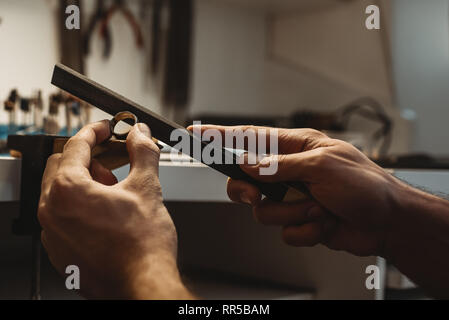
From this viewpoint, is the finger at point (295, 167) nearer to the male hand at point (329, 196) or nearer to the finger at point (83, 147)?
the male hand at point (329, 196)

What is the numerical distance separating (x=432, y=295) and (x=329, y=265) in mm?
230

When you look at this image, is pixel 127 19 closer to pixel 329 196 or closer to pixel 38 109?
pixel 38 109

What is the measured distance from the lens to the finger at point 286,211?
0.57 m

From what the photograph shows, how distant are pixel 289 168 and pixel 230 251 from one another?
1.53 ft

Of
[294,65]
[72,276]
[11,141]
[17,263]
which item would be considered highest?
[294,65]

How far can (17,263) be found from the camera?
3.13 feet

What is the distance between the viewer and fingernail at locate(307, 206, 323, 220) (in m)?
0.57

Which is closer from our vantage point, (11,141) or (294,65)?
(11,141)

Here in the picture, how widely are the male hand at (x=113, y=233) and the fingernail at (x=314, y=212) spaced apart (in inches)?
8.0

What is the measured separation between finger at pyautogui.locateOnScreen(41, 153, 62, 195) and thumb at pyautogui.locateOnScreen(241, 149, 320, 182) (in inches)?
7.3

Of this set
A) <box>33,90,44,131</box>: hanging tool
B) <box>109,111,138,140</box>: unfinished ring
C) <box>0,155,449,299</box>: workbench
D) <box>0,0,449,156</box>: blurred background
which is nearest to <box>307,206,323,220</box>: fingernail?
<box>0,155,449,299</box>: workbench

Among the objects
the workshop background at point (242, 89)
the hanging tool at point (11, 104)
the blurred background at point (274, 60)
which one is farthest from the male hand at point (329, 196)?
the blurred background at point (274, 60)

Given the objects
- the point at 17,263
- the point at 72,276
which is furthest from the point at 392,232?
the point at 17,263

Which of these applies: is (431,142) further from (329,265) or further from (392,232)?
(392,232)
